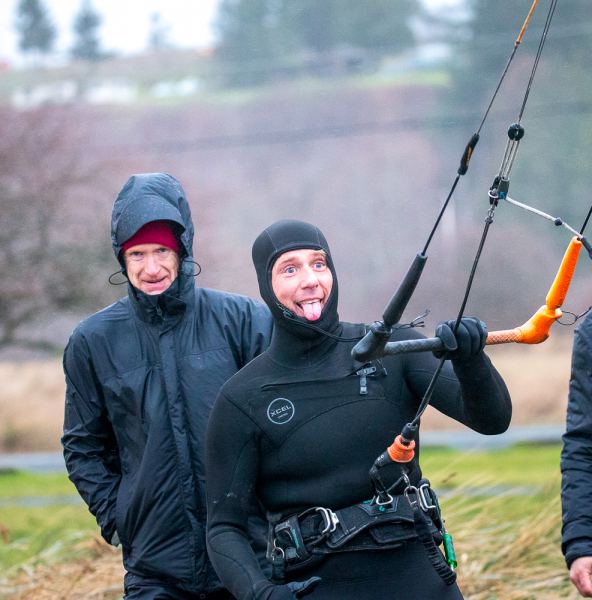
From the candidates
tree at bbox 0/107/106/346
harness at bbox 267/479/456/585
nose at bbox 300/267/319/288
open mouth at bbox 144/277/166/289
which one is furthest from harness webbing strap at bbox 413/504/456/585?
tree at bbox 0/107/106/346

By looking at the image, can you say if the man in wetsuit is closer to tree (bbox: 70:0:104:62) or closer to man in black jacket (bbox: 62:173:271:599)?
man in black jacket (bbox: 62:173:271:599)

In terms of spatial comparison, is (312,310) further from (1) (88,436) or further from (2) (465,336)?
(1) (88,436)

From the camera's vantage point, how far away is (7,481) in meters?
15.0

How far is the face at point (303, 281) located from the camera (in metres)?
3.82

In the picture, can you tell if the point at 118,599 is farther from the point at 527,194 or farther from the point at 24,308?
the point at 527,194

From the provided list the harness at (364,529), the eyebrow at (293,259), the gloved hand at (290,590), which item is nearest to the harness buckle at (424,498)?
the harness at (364,529)

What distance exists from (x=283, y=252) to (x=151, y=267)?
92 centimetres

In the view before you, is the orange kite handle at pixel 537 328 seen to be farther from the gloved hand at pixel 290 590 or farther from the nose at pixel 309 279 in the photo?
the gloved hand at pixel 290 590

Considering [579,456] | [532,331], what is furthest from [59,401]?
[532,331]

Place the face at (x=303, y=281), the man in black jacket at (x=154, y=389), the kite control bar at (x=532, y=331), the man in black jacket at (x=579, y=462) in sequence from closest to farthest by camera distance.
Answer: the kite control bar at (x=532, y=331)
the face at (x=303, y=281)
the man in black jacket at (x=579, y=462)
the man in black jacket at (x=154, y=389)

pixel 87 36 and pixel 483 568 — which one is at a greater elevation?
pixel 87 36

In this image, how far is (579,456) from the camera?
13.6ft

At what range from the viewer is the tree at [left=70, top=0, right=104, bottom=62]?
24453mm

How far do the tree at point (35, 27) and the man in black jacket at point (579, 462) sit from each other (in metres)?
21.9
